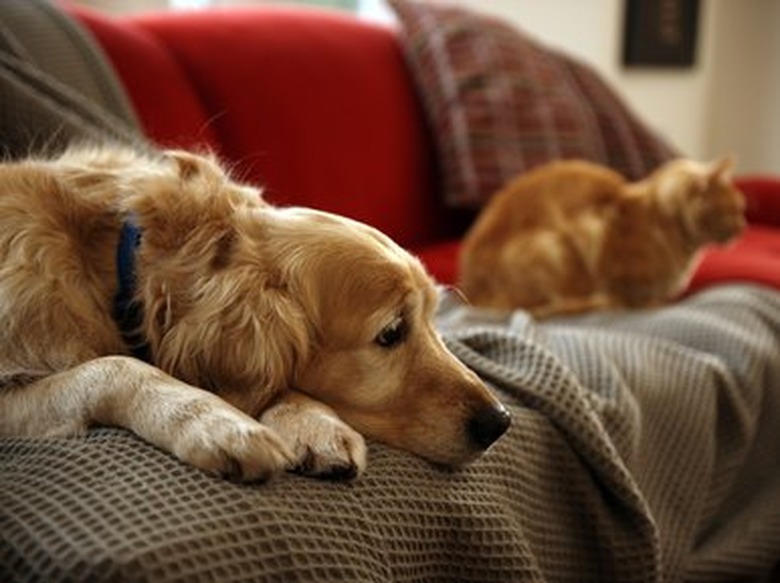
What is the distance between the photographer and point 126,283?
1.02m

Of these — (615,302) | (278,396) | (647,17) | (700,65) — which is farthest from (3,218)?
(700,65)

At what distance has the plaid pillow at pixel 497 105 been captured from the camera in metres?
2.72

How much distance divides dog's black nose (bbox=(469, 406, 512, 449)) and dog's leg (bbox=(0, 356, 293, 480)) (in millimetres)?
265

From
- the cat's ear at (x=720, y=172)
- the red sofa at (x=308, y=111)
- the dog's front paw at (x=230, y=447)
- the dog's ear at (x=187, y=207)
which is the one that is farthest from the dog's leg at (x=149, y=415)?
the cat's ear at (x=720, y=172)

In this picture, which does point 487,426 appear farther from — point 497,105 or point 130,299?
point 497,105

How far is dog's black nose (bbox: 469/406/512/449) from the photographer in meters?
1.03

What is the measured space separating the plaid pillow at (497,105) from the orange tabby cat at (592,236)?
162 mm

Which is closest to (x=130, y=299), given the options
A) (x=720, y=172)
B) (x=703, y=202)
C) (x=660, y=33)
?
(x=703, y=202)

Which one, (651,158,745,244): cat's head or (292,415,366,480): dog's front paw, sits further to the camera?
(651,158,745,244): cat's head

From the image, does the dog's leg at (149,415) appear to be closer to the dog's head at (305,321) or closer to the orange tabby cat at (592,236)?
the dog's head at (305,321)

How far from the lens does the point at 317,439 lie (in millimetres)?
908

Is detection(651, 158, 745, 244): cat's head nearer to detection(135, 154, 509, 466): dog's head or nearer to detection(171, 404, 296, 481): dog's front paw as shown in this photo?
detection(135, 154, 509, 466): dog's head

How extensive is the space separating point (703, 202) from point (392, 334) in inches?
67.5

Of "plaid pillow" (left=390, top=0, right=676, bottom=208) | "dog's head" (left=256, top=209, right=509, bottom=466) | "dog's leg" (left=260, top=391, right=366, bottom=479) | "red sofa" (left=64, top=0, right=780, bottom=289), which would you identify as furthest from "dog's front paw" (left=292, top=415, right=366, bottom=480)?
"plaid pillow" (left=390, top=0, right=676, bottom=208)
